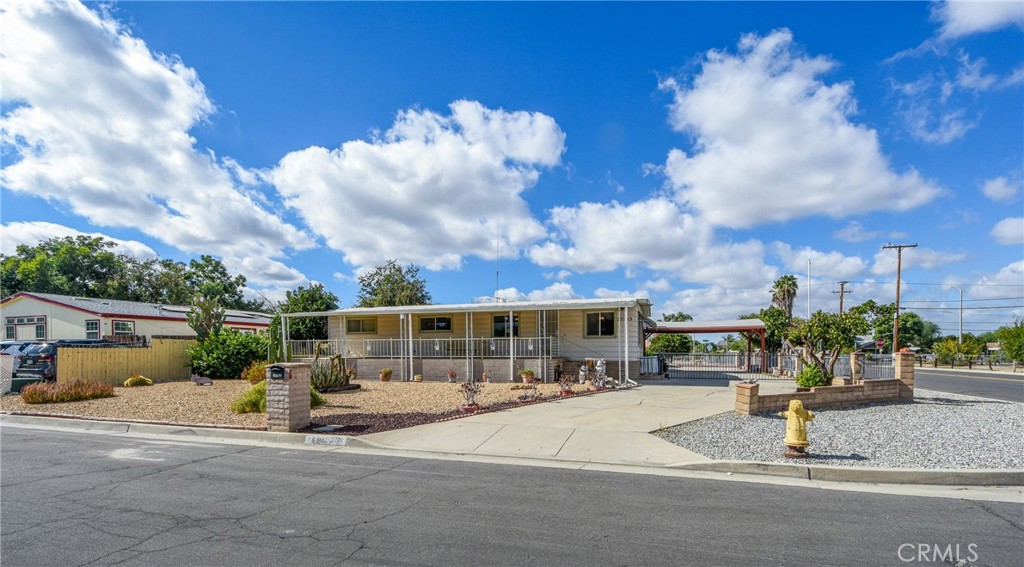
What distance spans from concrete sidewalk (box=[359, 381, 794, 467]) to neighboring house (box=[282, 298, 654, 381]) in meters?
6.20

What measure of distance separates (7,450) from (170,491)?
4.84 metres

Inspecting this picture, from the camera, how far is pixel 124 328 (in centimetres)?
3041

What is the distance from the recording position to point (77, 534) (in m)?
4.75

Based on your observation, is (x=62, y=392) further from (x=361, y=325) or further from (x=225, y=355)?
(x=361, y=325)

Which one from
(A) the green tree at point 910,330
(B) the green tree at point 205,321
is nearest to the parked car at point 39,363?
(B) the green tree at point 205,321

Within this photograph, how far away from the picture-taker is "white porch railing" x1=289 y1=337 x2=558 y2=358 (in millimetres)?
20109

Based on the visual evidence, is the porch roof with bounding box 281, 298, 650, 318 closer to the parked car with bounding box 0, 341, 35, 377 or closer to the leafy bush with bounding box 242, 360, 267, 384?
the leafy bush with bounding box 242, 360, 267, 384

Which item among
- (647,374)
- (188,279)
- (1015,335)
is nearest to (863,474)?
(647,374)

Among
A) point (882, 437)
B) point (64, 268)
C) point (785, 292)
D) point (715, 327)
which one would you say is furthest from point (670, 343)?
point (64, 268)

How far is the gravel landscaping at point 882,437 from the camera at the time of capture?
24.1 ft

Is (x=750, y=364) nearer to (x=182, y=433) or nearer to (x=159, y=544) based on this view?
(x=182, y=433)

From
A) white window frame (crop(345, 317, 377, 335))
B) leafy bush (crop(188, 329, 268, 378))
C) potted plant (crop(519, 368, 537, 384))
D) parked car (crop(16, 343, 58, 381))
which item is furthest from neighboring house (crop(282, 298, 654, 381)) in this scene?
parked car (crop(16, 343, 58, 381))

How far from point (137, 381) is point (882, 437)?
2182 centimetres

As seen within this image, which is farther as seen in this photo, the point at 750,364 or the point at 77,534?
the point at 750,364
